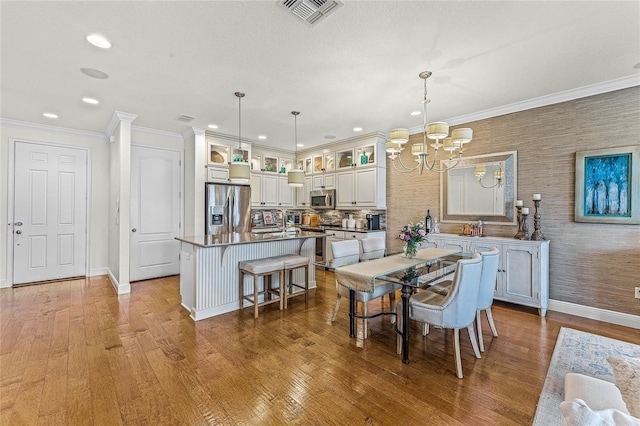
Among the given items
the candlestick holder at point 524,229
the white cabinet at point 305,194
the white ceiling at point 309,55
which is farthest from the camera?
the white cabinet at point 305,194

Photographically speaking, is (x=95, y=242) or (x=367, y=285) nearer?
(x=367, y=285)

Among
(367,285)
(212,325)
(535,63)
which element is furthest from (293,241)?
(535,63)

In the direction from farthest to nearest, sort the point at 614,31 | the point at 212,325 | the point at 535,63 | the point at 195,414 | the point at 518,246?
the point at 518,246
the point at 212,325
the point at 535,63
the point at 614,31
the point at 195,414

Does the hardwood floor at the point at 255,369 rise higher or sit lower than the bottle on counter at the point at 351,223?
lower

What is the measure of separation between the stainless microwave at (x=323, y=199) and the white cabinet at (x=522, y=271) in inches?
120

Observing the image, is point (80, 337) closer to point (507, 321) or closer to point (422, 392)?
point (422, 392)

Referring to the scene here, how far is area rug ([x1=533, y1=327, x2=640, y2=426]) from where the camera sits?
1.90 m

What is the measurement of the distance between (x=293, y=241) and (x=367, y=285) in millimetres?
2142

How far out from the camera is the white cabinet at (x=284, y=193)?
6.77 m

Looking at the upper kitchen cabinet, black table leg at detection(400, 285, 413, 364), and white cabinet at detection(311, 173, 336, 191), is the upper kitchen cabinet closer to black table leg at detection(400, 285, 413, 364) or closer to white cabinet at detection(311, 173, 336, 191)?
white cabinet at detection(311, 173, 336, 191)

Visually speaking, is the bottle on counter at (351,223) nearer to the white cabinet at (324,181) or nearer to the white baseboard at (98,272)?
the white cabinet at (324,181)

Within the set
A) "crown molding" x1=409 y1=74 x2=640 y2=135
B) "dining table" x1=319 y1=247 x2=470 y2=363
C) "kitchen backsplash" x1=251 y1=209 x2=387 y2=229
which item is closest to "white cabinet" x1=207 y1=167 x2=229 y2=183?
"kitchen backsplash" x1=251 y1=209 x2=387 y2=229

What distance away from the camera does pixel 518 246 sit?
3672mm

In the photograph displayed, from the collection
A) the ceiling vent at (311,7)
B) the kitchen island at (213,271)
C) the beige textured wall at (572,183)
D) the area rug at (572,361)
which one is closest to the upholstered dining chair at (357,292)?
the kitchen island at (213,271)
